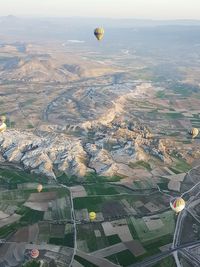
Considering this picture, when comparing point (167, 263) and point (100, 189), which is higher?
point (167, 263)

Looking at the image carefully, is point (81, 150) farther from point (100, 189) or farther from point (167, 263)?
point (167, 263)

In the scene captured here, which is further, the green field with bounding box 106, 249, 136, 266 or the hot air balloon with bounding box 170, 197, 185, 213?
the hot air balloon with bounding box 170, 197, 185, 213

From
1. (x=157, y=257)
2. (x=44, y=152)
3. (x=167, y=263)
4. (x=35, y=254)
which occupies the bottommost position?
(x=44, y=152)

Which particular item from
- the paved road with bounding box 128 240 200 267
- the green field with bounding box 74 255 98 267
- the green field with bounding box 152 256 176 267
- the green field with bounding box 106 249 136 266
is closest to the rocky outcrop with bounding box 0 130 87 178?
the green field with bounding box 106 249 136 266

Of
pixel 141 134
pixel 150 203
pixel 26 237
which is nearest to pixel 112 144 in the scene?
pixel 141 134

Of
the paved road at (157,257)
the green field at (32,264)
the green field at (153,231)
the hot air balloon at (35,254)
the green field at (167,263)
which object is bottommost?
the green field at (153,231)

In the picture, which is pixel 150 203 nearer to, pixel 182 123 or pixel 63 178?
pixel 63 178

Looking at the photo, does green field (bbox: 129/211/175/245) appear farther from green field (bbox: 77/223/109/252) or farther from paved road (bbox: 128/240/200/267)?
green field (bbox: 77/223/109/252)

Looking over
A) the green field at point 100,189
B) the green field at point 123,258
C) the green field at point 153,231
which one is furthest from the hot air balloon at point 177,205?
the green field at point 100,189

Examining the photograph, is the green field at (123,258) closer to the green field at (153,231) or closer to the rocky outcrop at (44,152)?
the green field at (153,231)

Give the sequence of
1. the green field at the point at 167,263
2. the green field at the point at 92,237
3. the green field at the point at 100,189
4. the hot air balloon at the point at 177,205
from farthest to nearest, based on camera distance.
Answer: the green field at the point at 100,189 → the hot air balloon at the point at 177,205 → the green field at the point at 92,237 → the green field at the point at 167,263

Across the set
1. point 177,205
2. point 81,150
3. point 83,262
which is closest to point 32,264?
point 83,262

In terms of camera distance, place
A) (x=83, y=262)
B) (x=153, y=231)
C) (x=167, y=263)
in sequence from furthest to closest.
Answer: (x=153, y=231) < (x=167, y=263) < (x=83, y=262)

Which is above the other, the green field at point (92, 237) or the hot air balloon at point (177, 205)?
the hot air balloon at point (177, 205)
